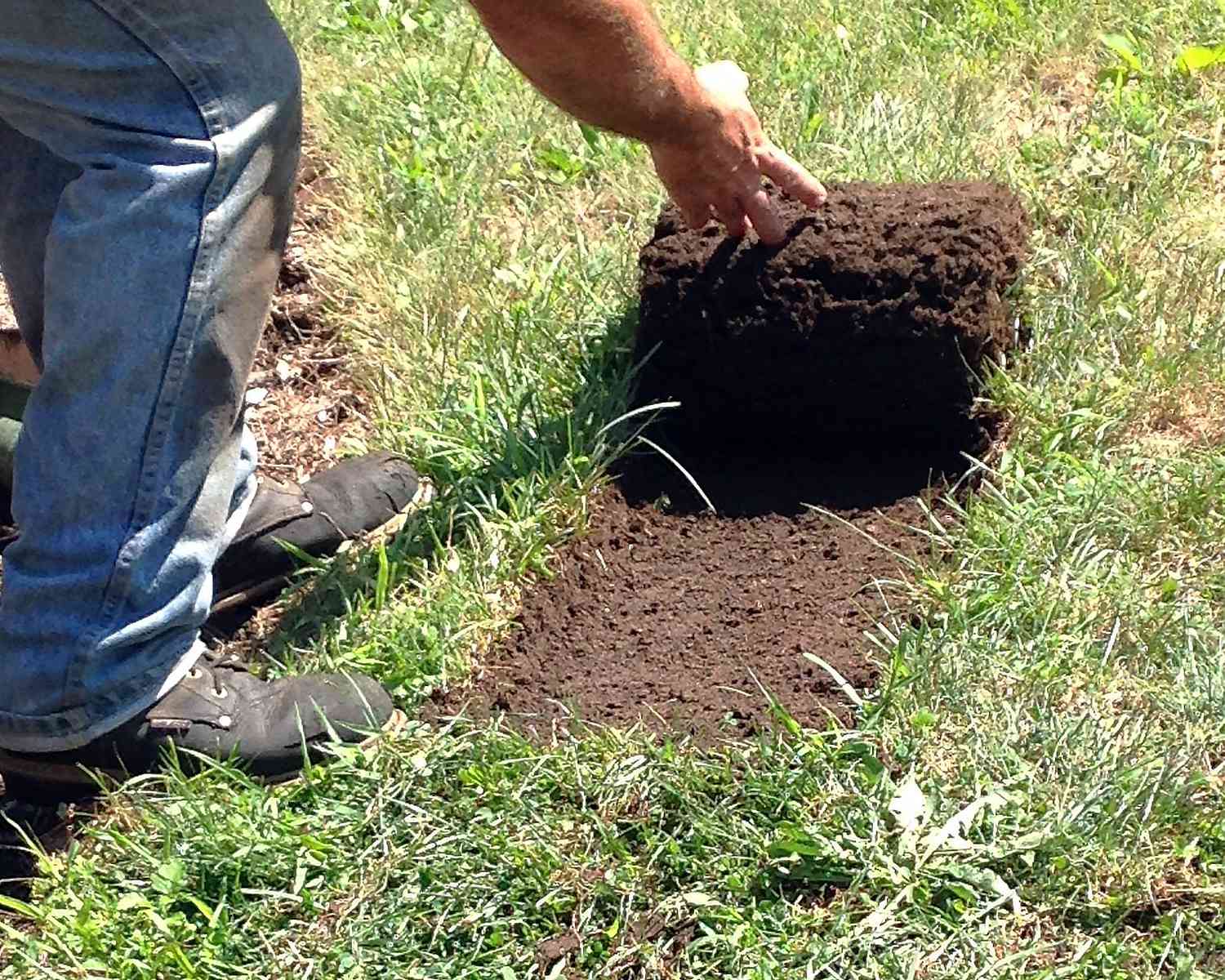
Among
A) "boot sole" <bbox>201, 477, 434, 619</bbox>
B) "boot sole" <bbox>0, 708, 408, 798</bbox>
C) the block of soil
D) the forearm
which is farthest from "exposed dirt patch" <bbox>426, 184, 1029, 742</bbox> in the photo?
the forearm

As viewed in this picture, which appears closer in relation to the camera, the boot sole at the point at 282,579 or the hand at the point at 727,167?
the hand at the point at 727,167


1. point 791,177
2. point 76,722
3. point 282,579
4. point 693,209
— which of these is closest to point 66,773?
point 76,722

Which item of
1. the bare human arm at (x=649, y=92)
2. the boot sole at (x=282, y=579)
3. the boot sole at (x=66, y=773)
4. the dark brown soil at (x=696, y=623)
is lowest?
the boot sole at (x=66, y=773)

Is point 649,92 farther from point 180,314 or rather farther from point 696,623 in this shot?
point 696,623

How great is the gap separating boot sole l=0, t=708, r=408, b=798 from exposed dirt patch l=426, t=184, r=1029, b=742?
120 millimetres

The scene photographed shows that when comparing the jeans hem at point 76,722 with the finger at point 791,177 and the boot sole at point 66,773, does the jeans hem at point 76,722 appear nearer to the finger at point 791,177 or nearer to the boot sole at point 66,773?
the boot sole at point 66,773

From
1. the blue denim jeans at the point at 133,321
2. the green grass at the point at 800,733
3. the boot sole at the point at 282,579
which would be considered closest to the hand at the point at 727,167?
the green grass at the point at 800,733

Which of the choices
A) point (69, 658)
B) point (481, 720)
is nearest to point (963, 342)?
point (481, 720)

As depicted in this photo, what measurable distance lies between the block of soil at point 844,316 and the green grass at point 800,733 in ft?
0.49

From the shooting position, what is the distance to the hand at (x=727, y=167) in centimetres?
252

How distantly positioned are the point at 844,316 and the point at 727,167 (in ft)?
1.41

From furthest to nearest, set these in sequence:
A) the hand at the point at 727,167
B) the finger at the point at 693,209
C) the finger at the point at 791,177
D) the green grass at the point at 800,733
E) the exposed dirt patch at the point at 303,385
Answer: the exposed dirt patch at the point at 303,385
the finger at the point at 791,177
the finger at the point at 693,209
the hand at the point at 727,167
the green grass at the point at 800,733

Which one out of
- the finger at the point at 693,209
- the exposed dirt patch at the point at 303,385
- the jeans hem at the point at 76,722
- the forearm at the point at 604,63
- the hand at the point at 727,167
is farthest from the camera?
the exposed dirt patch at the point at 303,385

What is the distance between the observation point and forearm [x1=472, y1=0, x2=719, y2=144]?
7.22 ft
